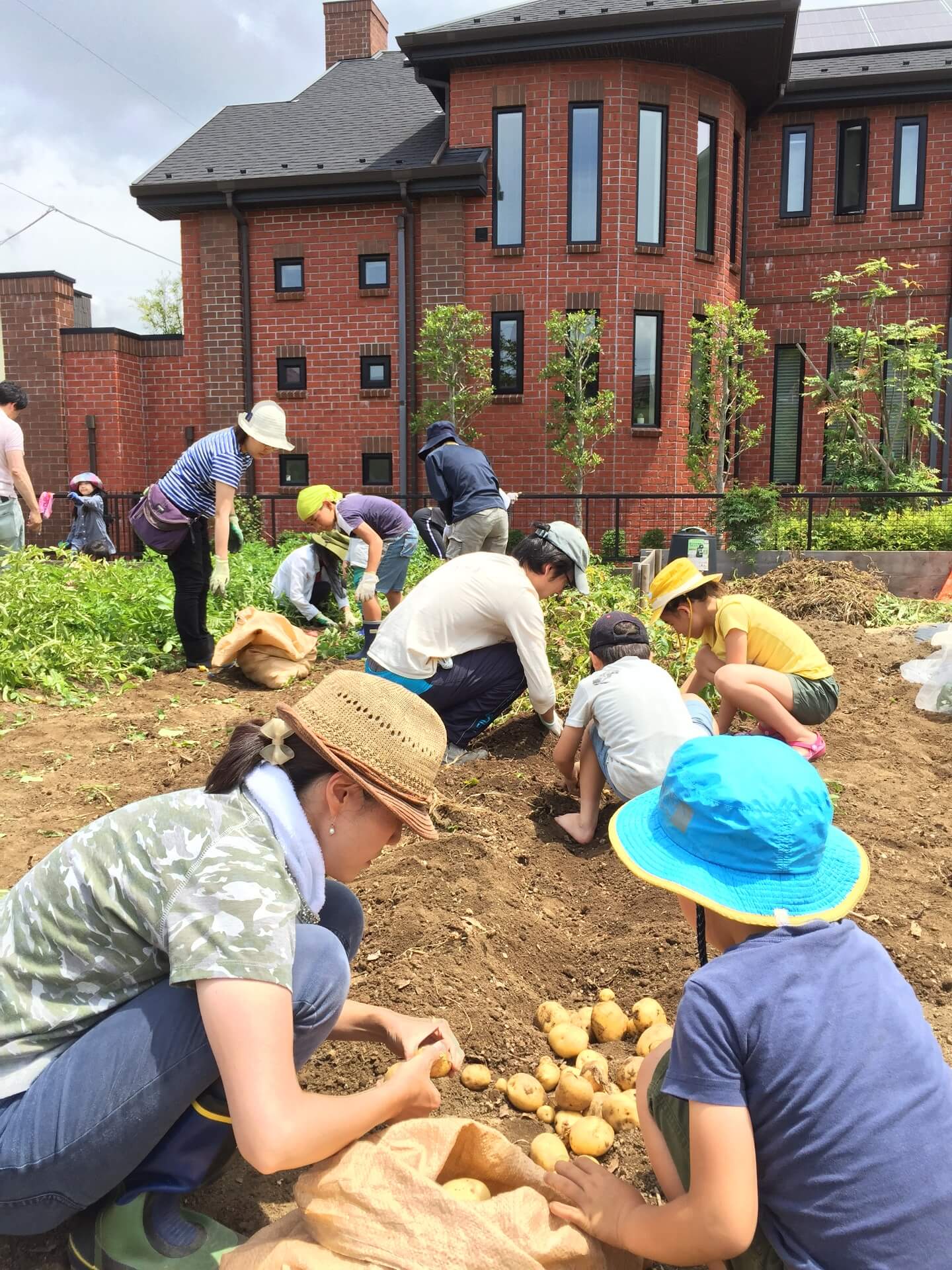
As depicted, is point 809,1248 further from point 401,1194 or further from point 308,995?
point 308,995

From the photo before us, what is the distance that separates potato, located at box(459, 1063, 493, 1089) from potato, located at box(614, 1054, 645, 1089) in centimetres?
32

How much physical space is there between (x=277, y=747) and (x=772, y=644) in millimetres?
3539

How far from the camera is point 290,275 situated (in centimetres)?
1603

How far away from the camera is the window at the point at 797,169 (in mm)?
16250

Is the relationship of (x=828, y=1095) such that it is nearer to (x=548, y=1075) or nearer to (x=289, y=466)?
(x=548, y=1075)

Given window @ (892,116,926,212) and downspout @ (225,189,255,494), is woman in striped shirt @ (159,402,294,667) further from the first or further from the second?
window @ (892,116,926,212)

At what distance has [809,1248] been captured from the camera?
1429 mm

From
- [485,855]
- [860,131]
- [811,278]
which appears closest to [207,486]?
[485,855]

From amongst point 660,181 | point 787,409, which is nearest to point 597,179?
point 660,181

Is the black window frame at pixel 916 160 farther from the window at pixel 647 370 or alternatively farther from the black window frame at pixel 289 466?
the black window frame at pixel 289 466

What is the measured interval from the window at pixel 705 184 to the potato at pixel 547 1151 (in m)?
15.5

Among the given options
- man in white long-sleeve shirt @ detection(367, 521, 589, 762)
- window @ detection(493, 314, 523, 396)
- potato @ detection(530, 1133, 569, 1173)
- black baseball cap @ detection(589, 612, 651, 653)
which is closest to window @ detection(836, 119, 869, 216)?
window @ detection(493, 314, 523, 396)

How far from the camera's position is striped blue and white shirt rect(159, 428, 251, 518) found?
20.7 feet

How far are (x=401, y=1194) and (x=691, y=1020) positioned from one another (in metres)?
0.55
